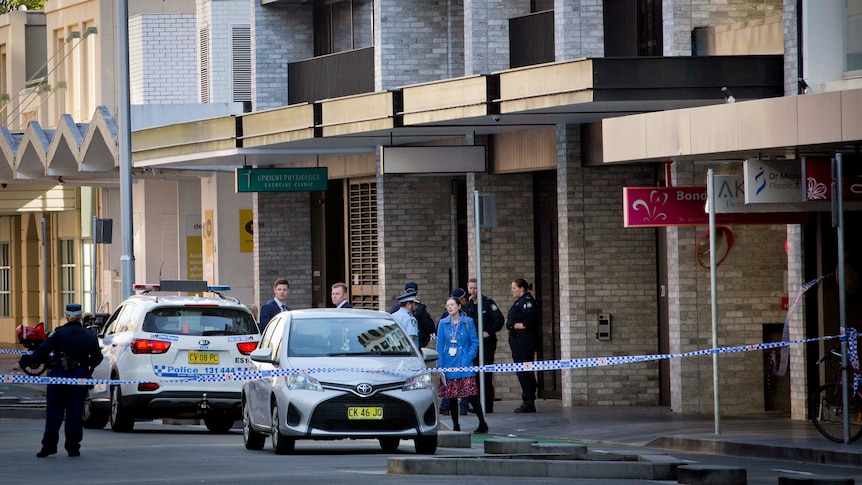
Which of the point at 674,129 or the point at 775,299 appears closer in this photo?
the point at 674,129

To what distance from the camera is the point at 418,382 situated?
16406 mm

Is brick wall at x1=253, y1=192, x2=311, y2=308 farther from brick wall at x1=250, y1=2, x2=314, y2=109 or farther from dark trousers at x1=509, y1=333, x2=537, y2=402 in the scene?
dark trousers at x1=509, y1=333, x2=537, y2=402

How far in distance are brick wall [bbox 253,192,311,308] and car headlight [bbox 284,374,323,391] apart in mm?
17298

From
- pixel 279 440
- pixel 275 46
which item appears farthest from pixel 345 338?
pixel 275 46

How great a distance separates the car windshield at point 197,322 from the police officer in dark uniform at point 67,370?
2.70 metres

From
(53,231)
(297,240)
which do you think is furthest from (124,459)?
(53,231)

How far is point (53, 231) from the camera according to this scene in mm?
47844

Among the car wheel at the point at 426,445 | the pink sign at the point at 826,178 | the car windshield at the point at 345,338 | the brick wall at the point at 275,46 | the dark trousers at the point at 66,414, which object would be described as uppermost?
the brick wall at the point at 275,46

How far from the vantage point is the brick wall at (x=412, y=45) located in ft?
91.8

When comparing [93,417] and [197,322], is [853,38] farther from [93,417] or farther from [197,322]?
[93,417]

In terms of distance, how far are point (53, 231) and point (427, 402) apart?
3320cm

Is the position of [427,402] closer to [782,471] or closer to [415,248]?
[782,471]

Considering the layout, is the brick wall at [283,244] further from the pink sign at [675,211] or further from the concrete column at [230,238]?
the pink sign at [675,211]

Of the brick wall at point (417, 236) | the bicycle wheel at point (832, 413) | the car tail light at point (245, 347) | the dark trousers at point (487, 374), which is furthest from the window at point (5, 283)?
the bicycle wheel at point (832, 413)
